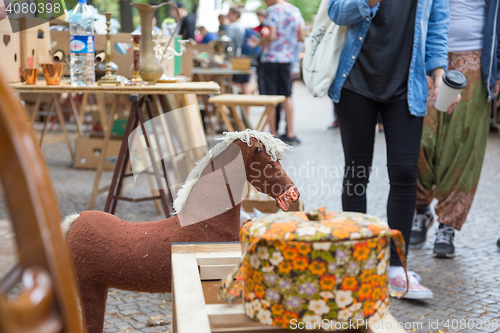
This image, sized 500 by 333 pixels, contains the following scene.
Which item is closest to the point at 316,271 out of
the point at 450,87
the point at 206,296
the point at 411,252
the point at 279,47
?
the point at 206,296

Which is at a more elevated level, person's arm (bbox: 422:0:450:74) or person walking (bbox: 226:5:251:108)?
person's arm (bbox: 422:0:450:74)

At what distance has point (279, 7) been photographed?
6.16m

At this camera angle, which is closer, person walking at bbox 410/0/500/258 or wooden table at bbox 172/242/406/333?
wooden table at bbox 172/242/406/333

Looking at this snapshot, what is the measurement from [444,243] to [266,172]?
1.70m

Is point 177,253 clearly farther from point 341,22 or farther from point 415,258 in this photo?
point 415,258

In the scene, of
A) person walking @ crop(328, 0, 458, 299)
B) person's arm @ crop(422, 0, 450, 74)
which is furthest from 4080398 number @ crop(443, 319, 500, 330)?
person's arm @ crop(422, 0, 450, 74)

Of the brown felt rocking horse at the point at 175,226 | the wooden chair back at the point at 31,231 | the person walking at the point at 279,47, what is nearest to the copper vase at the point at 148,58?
the brown felt rocking horse at the point at 175,226

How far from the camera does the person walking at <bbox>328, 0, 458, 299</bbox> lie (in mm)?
2072

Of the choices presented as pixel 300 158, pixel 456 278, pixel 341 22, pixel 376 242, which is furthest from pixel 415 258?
pixel 300 158

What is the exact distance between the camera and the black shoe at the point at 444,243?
111 inches

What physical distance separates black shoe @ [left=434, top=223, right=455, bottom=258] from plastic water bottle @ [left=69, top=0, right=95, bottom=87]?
2091mm

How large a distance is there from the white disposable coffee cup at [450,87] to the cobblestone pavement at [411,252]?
2.88 feet

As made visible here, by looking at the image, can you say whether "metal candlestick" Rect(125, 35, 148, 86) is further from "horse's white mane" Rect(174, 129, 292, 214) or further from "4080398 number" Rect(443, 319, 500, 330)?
"4080398 number" Rect(443, 319, 500, 330)

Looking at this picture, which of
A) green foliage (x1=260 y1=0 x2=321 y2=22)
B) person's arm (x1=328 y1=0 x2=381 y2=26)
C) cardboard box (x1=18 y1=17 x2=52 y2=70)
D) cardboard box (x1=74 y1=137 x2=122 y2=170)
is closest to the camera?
person's arm (x1=328 y1=0 x2=381 y2=26)
